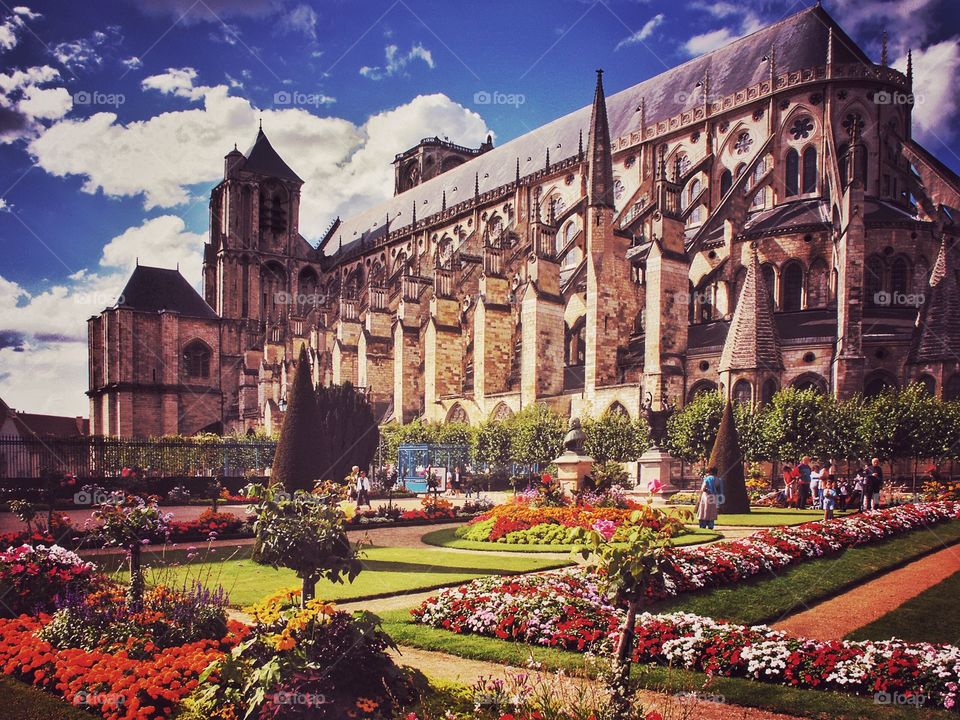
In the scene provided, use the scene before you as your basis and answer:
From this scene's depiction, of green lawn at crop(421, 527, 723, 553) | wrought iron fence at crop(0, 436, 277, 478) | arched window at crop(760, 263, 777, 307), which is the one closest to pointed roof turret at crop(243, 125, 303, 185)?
wrought iron fence at crop(0, 436, 277, 478)

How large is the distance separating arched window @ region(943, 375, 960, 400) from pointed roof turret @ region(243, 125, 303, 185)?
54806 millimetres

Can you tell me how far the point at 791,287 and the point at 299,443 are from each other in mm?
21642

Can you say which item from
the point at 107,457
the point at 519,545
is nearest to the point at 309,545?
the point at 519,545

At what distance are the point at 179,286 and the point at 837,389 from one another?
46578mm

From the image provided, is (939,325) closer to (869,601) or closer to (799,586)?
(799,586)

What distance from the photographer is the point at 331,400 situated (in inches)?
1145

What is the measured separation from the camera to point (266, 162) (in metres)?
66.1

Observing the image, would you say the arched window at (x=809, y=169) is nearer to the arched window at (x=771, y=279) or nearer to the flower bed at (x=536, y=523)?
the arched window at (x=771, y=279)

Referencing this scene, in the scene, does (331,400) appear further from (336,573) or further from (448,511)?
(336,573)

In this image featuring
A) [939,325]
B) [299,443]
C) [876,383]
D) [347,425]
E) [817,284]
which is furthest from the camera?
[817,284]

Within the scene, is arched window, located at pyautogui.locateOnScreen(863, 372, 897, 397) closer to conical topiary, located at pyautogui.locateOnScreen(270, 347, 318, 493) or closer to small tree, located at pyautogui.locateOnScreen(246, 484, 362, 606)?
conical topiary, located at pyautogui.locateOnScreen(270, 347, 318, 493)

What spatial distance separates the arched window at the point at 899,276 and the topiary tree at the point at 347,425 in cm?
Result: 2049

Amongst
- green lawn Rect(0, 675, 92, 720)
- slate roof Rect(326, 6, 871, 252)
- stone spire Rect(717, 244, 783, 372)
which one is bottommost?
green lawn Rect(0, 675, 92, 720)

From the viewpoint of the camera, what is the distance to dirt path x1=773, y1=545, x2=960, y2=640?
8602 millimetres
